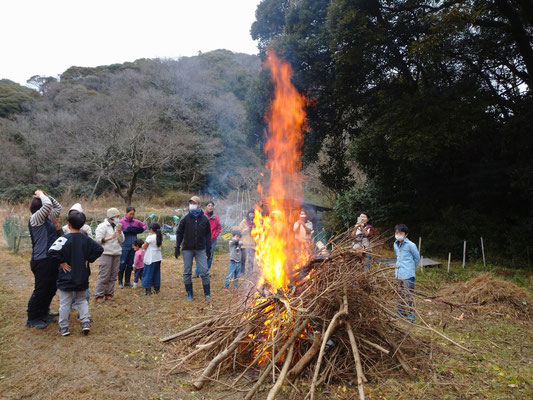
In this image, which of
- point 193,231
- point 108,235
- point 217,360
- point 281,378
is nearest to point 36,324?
point 108,235

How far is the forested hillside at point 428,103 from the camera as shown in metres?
11.1

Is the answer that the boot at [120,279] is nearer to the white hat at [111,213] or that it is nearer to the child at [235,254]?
the white hat at [111,213]

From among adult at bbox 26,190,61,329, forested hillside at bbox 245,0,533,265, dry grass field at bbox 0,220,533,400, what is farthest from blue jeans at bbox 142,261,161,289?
forested hillside at bbox 245,0,533,265

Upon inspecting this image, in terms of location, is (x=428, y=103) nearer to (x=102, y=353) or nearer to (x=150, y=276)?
(x=150, y=276)

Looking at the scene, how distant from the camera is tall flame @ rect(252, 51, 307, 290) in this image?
18.3ft

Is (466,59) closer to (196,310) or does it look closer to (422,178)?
(422,178)

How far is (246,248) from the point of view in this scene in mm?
8945

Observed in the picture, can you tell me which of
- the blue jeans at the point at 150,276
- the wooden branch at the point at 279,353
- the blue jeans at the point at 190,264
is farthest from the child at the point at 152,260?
the wooden branch at the point at 279,353

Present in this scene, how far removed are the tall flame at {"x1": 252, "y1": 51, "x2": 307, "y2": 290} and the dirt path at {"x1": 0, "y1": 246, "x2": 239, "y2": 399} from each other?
1.38 metres

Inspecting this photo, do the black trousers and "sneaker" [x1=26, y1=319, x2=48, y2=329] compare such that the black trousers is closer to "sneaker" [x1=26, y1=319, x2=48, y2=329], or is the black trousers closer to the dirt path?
"sneaker" [x1=26, y1=319, x2=48, y2=329]

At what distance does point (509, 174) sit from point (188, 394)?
1327 cm

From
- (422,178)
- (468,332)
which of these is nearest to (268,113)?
(422,178)

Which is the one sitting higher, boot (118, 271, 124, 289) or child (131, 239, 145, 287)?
child (131, 239, 145, 287)

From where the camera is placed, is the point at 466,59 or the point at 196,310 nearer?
the point at 196,310
